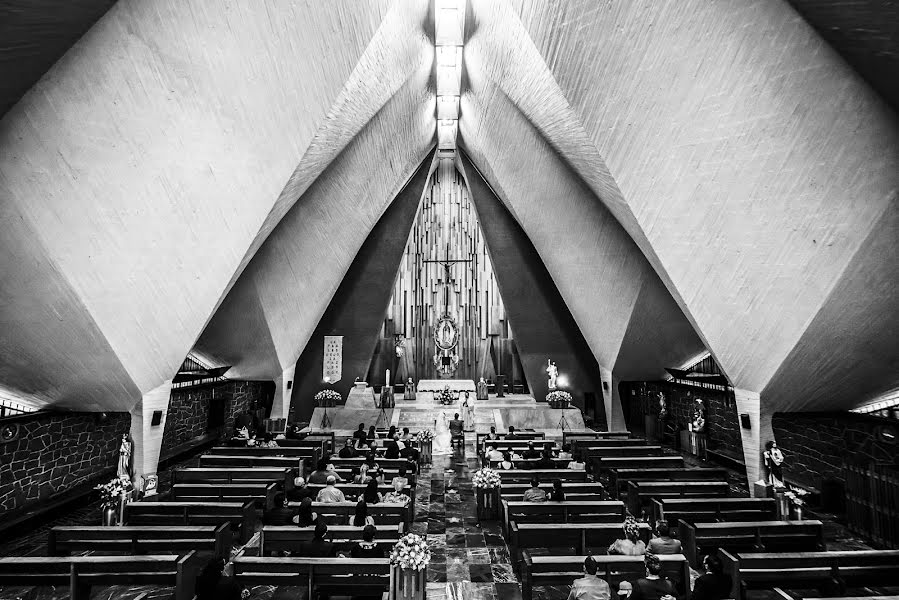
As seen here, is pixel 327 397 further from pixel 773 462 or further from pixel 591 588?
pixel 591 588

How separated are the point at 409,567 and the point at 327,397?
13.1m

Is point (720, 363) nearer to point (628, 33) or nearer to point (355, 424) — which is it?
point (628, 33)

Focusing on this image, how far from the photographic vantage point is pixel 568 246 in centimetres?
1420

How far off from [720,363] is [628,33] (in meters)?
5.72

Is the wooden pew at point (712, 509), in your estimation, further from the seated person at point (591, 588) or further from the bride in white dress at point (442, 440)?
the bride in white dress at point (442, 440)

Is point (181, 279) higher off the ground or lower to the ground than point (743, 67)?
lower

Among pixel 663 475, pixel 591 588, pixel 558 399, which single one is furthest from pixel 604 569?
pixel 558 399

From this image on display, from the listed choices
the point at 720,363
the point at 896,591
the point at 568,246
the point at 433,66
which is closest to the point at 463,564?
the point at 896,591

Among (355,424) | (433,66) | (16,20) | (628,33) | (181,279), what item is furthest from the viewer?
(355,424)

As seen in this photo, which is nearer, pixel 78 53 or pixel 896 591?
pixel 896 591

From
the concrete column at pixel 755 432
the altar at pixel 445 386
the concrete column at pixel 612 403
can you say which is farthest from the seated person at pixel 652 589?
the altar at pixel 445 386

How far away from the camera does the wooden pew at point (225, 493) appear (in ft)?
24.6

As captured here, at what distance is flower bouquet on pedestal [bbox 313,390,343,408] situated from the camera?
16.8m

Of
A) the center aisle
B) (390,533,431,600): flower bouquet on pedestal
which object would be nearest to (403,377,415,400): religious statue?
the center aisle
